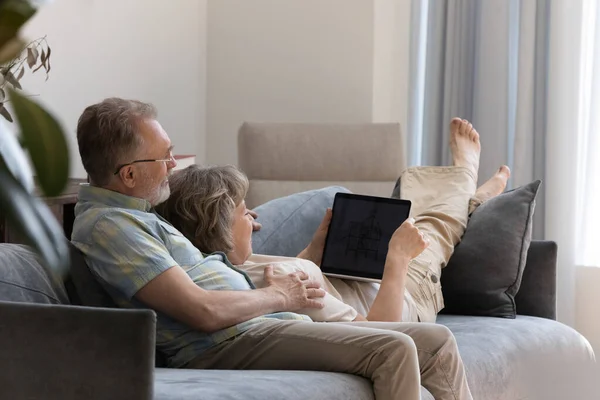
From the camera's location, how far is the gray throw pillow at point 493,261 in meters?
2.73

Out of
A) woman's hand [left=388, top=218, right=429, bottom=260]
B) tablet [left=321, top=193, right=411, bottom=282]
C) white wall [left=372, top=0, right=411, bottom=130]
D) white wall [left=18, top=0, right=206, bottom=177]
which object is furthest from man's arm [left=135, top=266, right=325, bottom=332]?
white wall [left=372, top=0, right=411, bottom=130]

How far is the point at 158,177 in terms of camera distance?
1.99 meters

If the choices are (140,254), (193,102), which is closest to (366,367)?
(140,254)

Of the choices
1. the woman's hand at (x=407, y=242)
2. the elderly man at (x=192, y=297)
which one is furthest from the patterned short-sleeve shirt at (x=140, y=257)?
the woman's hand at (x=407, y=242)

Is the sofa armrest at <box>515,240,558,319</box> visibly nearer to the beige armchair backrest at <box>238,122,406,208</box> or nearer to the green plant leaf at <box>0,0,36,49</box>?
the beige armchair backrest at <box>238,122,406,208</box>

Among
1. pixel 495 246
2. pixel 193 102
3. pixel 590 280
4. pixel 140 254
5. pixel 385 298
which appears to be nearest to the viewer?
pixel 140 254

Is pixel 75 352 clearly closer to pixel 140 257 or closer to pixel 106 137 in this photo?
pixel 140 257

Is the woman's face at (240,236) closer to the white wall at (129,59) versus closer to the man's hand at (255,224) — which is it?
the man's hand at (255,224)

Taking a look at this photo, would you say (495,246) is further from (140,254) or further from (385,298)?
(140,254)

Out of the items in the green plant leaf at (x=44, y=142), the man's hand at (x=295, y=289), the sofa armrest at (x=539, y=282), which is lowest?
the sofa armrest at (x=539, y=282)

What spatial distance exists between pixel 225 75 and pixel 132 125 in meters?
2.70

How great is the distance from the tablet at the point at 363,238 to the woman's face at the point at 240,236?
417mm

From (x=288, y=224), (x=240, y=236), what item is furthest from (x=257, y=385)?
(x=288, y=224)

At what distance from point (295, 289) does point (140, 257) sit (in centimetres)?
39
